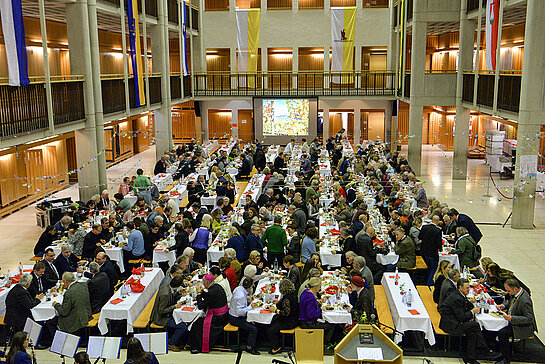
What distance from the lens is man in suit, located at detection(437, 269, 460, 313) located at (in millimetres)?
9672

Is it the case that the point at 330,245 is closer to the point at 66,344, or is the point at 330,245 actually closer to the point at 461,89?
the point at 66,344

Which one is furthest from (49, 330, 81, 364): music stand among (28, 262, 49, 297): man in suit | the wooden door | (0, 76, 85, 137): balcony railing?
the wooden door

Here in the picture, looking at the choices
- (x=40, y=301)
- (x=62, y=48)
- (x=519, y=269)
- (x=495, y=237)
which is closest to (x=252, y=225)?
(x=40, y=301)

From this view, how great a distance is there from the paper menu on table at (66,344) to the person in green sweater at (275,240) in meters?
5.53

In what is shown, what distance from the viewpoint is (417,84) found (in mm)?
25781

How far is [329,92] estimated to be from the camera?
33.2 metres

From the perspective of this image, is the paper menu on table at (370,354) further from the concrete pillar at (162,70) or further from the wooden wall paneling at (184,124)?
the wooden wall paneling at (184,124)

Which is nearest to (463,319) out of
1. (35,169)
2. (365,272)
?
(365,272)

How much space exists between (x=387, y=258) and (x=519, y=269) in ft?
12.3

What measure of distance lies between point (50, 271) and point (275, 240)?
485 centimetres

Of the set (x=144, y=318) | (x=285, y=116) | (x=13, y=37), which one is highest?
(x=13, y=37)

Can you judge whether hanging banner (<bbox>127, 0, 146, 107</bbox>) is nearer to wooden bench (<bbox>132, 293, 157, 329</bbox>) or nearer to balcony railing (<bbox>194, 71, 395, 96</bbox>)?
balcony railing (<bbox>194, 71, 395, 96</bbox>)

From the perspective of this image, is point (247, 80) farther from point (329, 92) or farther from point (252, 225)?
point (252, 225)

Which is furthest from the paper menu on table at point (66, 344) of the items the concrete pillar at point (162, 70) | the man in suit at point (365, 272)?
the concrete pillar at point (162, 70)
